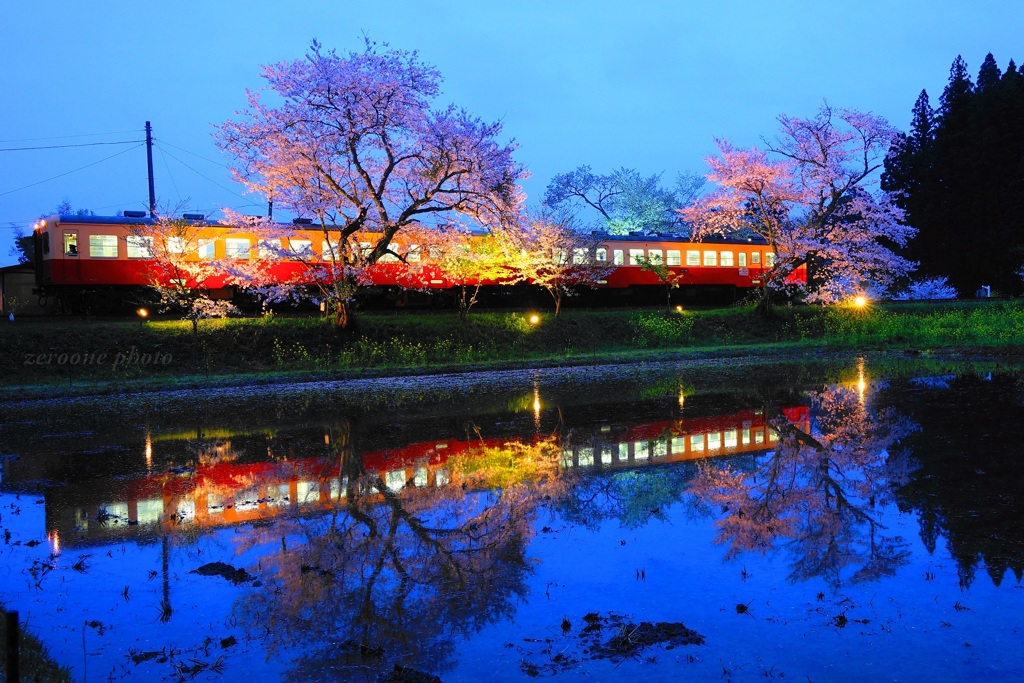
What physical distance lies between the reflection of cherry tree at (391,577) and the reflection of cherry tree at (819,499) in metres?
1.64

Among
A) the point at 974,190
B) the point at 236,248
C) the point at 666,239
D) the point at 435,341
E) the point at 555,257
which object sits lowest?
the point at 435,341

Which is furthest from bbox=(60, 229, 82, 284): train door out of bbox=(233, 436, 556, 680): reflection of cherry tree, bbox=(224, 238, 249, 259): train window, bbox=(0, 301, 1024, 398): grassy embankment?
bbox=(233, 436, 556, 680): reflection of cherry tree

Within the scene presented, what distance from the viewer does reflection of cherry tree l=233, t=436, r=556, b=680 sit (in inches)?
166

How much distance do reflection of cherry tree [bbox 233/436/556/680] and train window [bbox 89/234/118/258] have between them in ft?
64.2

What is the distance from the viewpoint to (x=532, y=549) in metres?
5.71

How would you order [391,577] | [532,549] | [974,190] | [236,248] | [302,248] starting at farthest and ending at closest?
[974,190], [236,248], [302,248], [532,549], [391,577]

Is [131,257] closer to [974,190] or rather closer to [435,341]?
[435,341]

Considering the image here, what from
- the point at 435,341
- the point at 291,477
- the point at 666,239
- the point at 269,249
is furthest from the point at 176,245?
the point at 666,239

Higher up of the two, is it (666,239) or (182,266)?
(666,239)

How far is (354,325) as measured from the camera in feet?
74.1

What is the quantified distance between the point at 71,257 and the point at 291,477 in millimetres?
18909

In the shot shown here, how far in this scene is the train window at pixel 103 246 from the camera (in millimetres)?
23500

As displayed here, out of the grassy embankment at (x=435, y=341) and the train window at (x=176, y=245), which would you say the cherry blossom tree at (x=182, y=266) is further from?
the grassy embankment at (x=435, y=341)

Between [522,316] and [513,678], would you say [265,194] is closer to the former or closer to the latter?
[522,316]
